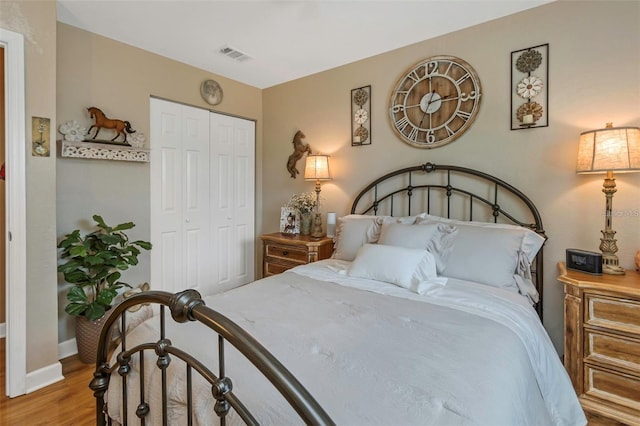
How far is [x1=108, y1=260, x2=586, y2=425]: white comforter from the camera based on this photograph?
0.88 metres

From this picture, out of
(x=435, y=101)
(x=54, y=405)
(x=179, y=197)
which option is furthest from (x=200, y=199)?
(x=435, y=101)

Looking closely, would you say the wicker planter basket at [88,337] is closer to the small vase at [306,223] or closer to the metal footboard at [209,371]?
the metal footboard at [209,371]

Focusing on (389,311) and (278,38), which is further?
(278,38)

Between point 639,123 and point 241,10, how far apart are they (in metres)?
2.60

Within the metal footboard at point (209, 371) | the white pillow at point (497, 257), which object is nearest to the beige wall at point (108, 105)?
the metal footboard at point (209, 371)

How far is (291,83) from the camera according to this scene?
365 cm

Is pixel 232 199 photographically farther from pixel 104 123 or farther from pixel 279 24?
pixel 279 24

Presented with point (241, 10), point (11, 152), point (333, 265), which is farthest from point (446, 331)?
point (11, 152)

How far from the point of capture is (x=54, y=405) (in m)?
1.92

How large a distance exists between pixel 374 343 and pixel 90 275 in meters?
2.28

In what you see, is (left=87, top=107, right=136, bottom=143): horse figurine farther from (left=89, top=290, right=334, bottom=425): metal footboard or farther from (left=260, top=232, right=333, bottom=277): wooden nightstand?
(left=89, top=290, right=334, bottom=425): metal footboard

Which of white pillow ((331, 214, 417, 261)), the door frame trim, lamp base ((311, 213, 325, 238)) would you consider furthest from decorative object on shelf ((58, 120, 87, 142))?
white pillow ((331, 214, 417, 261))

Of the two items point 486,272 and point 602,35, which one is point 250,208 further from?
point 602,35

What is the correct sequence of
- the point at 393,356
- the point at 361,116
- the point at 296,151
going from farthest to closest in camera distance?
the point at 296,151 → the point at 361,116 → the point at 393,356
